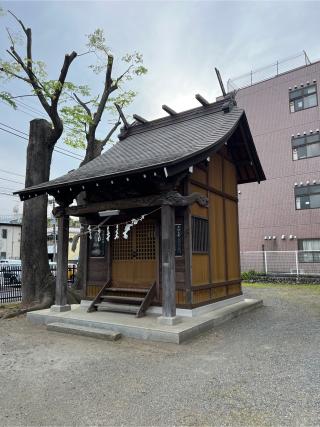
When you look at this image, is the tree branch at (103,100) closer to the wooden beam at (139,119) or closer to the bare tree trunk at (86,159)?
the bare tree trunk at (86,159)

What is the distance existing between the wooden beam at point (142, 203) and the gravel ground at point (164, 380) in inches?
92.3

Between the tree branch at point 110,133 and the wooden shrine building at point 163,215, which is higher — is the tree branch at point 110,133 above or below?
above

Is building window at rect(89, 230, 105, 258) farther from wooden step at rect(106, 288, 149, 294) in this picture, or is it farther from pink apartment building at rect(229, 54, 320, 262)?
pink apartment building at rect(229, 54, 320, 262)

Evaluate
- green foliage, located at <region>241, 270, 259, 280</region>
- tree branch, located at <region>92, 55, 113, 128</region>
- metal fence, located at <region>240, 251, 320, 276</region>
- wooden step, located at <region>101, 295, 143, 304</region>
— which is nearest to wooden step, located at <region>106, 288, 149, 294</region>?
wooden step, located at <region>101, 295, 143, 304</region>

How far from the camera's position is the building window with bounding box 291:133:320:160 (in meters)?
15.9

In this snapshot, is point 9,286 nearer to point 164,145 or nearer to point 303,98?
point 164,145

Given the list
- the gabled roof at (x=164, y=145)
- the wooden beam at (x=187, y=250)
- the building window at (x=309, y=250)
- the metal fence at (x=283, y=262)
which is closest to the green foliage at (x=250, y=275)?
the metal fence at (x=283, y=262)

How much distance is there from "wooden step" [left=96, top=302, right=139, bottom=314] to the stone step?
0.87 m

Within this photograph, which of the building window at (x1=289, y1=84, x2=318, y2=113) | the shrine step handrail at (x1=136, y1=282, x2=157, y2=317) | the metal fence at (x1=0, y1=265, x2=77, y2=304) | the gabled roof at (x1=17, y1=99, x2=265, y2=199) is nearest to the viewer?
the gabled roof at (x1=17, y1=99, x2=265, y2=199)

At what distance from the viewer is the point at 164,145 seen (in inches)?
306

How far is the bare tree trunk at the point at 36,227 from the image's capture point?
8.80 meters

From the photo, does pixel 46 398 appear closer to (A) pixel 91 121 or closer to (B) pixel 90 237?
(B) pixel 90 237

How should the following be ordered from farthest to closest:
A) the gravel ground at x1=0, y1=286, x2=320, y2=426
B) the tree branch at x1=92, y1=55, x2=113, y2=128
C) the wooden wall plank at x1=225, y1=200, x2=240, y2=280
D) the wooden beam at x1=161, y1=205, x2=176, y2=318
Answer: the tree branch at x1=92, y1=55, x2=113, y2=128, the wooden wall plank at x1=225, y1=200, x2=240, y2=280, the wooden beam at x1=161, y1=205, x2=176, y2=318, the gravel ground at x1=0, y1=286, x2=320, y2=426

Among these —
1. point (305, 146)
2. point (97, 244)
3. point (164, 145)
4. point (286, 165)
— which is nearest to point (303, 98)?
point (305, 146)
